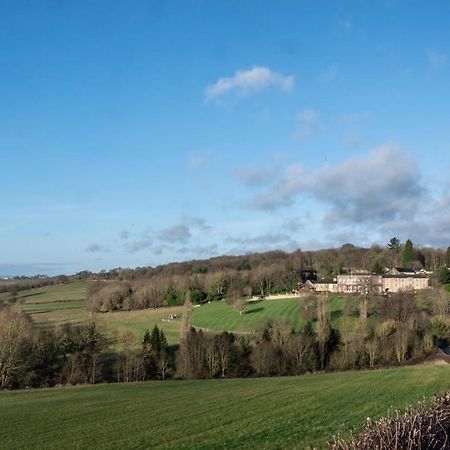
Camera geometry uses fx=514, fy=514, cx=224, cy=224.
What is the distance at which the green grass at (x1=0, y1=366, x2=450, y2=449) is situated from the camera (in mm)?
20750

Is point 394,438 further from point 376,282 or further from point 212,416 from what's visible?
point 376,282

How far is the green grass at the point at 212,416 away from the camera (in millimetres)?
20750

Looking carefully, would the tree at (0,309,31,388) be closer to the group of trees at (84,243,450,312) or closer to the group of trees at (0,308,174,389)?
the group of trees at (0,308,174,389)

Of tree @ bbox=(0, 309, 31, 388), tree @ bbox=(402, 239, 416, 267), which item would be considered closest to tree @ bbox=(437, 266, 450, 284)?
tree @ bbox=(402, 239, 416, 267)

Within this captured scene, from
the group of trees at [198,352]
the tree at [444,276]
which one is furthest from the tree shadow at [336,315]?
the tree at [444,276]

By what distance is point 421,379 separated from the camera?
1673 inches

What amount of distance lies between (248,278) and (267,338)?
7426 centimetres

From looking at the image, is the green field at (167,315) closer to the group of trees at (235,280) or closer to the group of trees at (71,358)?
the group of trees at (235,280)

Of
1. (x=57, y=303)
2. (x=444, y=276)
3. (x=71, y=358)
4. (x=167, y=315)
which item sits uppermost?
(x=444, y=276)

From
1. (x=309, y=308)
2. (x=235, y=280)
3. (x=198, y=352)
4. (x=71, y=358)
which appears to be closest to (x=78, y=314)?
(x=235, y=280)

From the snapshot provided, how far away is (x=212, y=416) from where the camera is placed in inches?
1079

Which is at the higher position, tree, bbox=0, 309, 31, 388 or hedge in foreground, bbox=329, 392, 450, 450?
hedge in foreground, bbox=329, 392, 450, 450

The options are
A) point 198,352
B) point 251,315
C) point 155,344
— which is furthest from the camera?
point 251,315

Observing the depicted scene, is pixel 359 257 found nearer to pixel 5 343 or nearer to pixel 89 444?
pixel 5 343
